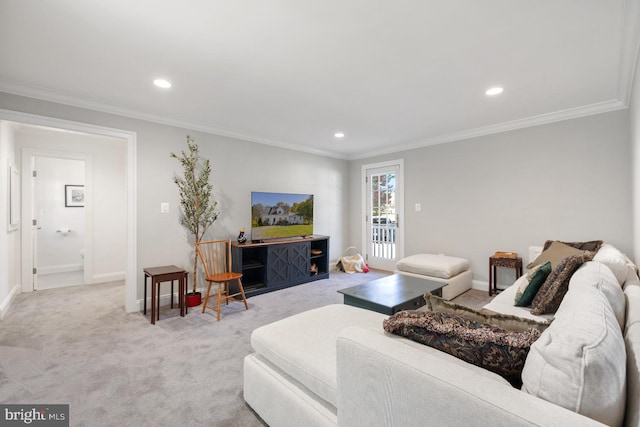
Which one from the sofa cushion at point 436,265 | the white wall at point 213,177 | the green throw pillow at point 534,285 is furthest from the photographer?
the sofa cushion at point 436,265

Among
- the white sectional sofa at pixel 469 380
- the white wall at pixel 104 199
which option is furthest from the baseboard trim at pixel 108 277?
the white sectional sofa at pixel 469 380

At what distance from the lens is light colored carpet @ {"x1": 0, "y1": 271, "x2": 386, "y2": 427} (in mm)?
1788

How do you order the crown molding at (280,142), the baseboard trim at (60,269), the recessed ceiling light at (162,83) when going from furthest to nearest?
the baseboard trim at (60,269)
the crown molding at (280,142)
the recessed ceiling light at (162,83)

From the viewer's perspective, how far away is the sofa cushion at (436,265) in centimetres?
400

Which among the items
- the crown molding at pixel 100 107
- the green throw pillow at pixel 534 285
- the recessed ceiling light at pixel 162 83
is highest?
the recessed ceiling light at pixel 162 83

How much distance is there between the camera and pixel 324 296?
13.5ft

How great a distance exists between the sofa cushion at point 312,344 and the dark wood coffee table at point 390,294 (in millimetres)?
520

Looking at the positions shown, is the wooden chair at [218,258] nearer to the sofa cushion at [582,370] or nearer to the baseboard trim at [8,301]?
the baseboard trim at [8,301]

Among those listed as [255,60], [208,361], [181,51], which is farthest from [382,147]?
[208,361]

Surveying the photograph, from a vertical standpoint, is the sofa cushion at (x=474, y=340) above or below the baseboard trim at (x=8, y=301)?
above

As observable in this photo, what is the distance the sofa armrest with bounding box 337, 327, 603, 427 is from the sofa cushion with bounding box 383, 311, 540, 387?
0.08 m

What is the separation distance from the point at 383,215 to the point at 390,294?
3.13 meters

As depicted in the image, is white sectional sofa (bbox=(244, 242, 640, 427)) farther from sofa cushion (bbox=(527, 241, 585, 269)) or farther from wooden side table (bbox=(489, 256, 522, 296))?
wooden side table (bbox=(489, 256, 522, 296))

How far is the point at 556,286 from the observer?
6.48 feet
